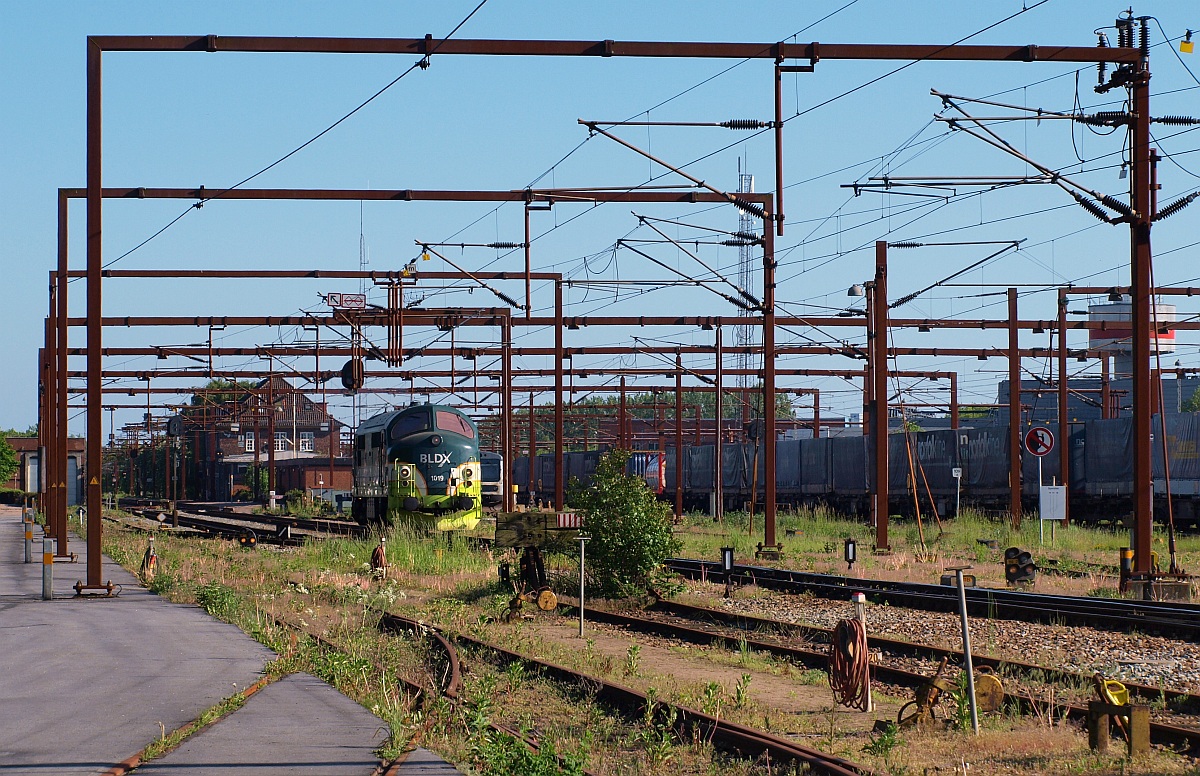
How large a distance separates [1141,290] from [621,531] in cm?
805

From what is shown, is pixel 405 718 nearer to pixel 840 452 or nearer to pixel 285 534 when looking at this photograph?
pixel 285 534

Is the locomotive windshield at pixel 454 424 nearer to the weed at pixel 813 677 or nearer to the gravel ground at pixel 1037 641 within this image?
the gravel ground at pixel 1037 641

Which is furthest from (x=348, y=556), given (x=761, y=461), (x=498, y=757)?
(x=761, y=461)

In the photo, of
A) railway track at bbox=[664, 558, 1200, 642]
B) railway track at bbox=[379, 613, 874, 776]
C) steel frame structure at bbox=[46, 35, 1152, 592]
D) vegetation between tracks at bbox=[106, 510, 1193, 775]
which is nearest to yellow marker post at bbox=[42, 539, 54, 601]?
steel frame structure at bbox=[46, 35, 1152, 592]

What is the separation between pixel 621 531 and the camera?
62.6 feet

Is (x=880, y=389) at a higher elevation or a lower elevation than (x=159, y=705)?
higher

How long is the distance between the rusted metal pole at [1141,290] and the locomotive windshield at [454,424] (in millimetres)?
19953

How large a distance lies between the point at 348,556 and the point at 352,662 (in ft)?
51.3

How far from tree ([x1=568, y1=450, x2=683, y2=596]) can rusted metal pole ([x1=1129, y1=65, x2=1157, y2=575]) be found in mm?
6681

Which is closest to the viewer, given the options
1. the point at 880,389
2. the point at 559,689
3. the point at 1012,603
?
the point at 559,689

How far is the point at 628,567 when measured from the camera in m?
19.3

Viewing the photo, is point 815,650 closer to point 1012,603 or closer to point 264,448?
point 1012,603

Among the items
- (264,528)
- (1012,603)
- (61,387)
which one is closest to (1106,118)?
(1012,603)

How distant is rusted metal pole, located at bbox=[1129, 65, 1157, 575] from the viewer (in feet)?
58.3
